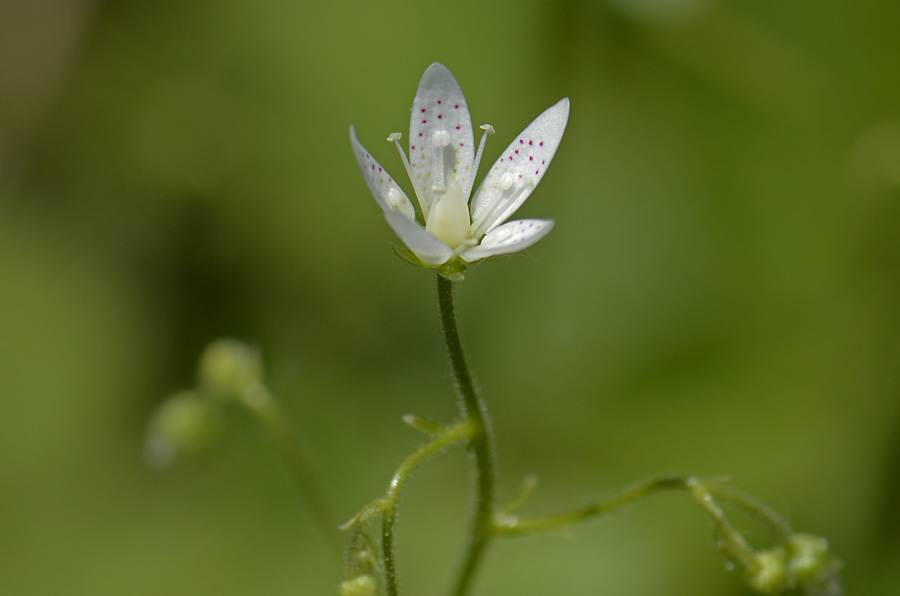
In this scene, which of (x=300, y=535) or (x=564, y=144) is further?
(x=564, y=144)

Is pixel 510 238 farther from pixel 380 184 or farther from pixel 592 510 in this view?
pixel 592 510

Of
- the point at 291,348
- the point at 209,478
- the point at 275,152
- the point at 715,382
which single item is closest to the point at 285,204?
the point at 275,152

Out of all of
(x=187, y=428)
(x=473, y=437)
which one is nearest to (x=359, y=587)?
(x=473, y=437)

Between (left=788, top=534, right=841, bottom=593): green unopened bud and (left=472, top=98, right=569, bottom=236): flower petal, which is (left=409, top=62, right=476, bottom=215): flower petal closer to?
(left=472, top=98, right=569, bottom=236): flower petal

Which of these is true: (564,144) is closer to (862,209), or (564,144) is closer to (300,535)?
(862,209)

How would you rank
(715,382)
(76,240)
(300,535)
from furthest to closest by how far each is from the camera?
(76,240), (715,382), (300,535)

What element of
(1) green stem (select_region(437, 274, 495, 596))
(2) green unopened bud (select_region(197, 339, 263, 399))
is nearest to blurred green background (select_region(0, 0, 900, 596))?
(2) green unopened bud (select_region(197, 339, 263, 399))
